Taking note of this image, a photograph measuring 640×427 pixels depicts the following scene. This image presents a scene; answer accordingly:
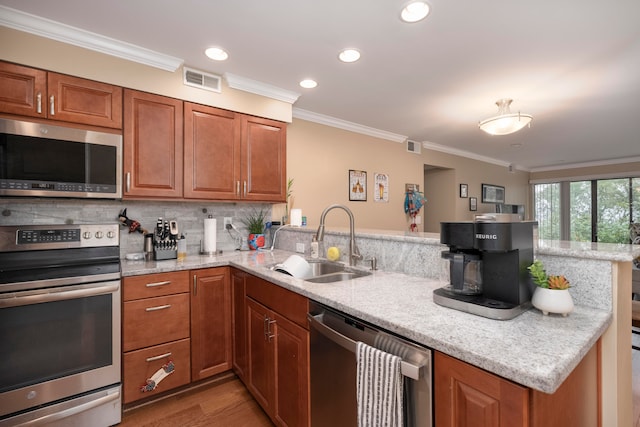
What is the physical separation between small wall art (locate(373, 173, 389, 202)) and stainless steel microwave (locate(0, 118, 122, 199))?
3010 millimetres

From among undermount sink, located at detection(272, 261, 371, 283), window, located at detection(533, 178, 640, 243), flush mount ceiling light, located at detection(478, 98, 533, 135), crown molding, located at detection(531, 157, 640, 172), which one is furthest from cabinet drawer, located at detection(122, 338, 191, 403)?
crown molding, located at detection(531, 157, 640, 172)

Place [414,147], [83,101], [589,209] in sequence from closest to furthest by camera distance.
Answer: [83,101] → [414,147] → [589,209]

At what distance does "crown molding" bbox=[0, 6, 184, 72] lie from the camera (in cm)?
172

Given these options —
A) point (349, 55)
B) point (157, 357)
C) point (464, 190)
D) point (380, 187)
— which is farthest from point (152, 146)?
point (464, 190)

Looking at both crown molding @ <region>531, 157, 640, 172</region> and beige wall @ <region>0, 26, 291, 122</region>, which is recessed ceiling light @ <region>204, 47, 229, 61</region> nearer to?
beige wall @ <region>0, 26, 291, 122</region>

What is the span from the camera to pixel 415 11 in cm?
166

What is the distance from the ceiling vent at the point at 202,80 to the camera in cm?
233

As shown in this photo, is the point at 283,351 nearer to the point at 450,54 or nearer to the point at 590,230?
the point at 450,54

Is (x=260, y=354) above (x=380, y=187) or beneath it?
beneath

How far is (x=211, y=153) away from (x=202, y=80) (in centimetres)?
61

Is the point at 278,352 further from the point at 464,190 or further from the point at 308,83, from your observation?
the point at 464,190

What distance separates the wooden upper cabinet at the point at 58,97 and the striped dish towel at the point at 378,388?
220 centimetres

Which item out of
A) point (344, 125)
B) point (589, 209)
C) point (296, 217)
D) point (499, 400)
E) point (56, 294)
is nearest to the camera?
point (499, 400)

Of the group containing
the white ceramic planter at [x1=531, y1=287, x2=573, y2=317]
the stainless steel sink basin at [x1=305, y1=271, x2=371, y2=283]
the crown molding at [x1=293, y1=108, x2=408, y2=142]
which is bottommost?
the stainless steel sink basin at [x1=305, y1=271, x2=371, y2=283]
